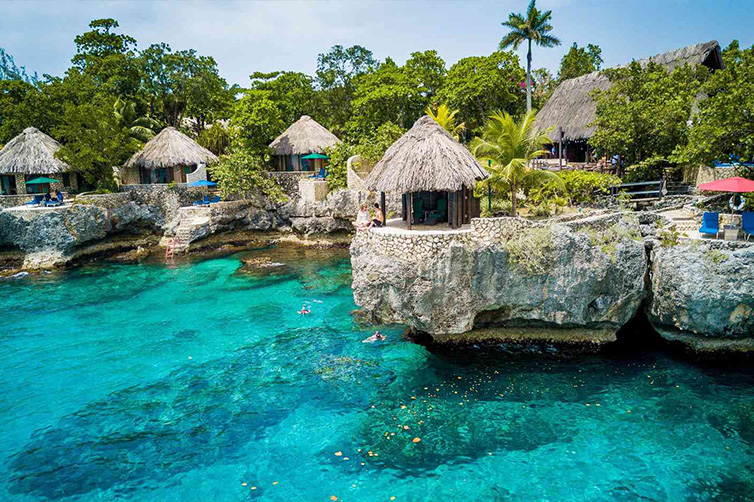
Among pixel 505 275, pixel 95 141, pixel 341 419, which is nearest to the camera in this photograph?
pixel 341 419

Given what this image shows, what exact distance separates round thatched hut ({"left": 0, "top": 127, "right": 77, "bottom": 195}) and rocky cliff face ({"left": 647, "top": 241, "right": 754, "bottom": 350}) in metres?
36.8

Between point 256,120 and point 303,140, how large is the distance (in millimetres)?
3766

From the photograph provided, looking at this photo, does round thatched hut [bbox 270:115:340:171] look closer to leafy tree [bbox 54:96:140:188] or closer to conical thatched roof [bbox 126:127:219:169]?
conical thatched roof [bbox 126:127:219:169]

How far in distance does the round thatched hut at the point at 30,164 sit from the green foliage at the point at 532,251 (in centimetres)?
3222

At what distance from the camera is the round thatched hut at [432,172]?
17062mm

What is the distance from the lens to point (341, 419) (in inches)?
552

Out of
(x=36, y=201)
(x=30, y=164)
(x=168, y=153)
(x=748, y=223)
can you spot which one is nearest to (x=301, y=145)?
(x=168, y=153)

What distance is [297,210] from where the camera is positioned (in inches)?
1369

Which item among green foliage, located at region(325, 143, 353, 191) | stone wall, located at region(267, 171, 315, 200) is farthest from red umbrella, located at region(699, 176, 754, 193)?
stone wall, located at region(267, 171, 315, 200)

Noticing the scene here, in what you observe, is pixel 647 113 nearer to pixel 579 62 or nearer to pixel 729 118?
pixel 729 118

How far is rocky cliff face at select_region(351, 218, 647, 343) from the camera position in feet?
52.9

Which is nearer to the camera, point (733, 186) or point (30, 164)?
point (733, 186)

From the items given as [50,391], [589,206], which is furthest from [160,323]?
[589,206]

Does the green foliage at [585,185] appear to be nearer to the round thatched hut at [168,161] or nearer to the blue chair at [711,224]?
the blue chair at [711,224]
